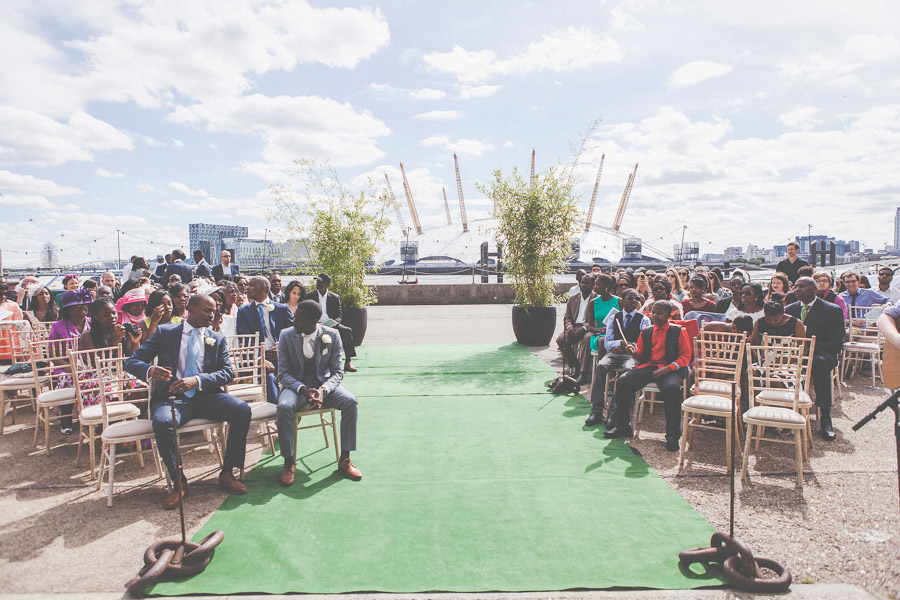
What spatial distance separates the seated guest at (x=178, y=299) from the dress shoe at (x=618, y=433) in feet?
14.4

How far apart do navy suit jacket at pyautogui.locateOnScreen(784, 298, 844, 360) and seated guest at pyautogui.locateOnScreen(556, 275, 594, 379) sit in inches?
104

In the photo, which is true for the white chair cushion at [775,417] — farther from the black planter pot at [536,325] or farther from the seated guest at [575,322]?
the black planter pot at [536,325]

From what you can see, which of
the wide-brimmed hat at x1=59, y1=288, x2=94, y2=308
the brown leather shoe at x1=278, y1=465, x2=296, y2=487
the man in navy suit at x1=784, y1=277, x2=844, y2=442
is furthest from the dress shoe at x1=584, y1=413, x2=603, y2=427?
the wide-brimmed hat at x1=59, y1=288, x2=94, y2=308

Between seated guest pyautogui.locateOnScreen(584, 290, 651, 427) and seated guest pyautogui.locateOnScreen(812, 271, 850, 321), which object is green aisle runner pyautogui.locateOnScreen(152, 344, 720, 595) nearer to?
seated guest pyautogui.locateOnScreen(584, 290, 651, 427)

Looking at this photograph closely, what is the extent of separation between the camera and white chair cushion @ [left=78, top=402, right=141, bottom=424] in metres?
4.23

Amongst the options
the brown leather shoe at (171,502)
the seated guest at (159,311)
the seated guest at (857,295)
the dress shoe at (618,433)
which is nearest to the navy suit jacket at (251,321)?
the seated guest at (159,311)

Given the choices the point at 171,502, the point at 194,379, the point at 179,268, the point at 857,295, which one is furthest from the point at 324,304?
the point at 857,295

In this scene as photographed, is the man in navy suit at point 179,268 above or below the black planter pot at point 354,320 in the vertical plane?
above

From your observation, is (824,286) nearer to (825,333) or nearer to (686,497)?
(825,333)

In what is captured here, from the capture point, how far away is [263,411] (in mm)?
4516

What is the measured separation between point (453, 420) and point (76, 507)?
3.49 m

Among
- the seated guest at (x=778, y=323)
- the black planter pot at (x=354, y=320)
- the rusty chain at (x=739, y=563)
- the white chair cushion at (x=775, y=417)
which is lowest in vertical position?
the rusty chain at (x=739, y=563)

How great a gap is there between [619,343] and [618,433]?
3.38 ft

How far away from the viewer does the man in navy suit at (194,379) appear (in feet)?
13.2
